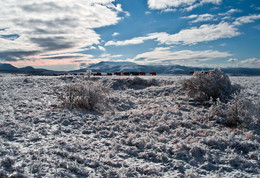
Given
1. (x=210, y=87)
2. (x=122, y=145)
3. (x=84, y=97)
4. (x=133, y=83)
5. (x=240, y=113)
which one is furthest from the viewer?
(x=133, y=83)

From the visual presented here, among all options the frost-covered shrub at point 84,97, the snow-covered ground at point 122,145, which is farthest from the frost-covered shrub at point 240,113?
the frost-covered shrub at point 84,97

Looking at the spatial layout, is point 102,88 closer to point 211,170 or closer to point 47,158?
point 47,158

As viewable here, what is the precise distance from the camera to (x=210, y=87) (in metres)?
7.41

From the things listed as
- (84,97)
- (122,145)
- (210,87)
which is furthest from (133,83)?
(122,145)

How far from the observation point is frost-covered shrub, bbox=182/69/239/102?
746 centimetres

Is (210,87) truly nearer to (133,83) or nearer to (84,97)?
(84,97)

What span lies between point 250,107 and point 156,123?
2390mm

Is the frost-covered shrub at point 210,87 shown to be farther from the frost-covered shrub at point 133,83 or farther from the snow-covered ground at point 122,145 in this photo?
the frost-covered shrub at point 133,83

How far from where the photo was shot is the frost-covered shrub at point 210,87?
24.5 ft

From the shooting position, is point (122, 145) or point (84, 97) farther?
point (84, 97)

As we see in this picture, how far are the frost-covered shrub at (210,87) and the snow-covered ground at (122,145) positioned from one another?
5.91ft

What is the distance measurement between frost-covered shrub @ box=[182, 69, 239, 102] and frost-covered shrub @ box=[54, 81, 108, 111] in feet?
11.7

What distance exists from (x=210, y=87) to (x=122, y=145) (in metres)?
4.80

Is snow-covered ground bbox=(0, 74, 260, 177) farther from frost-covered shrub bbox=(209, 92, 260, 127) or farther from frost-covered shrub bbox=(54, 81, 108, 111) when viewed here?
frost-covered shrub bbox=(54, 81, 108, 111)
